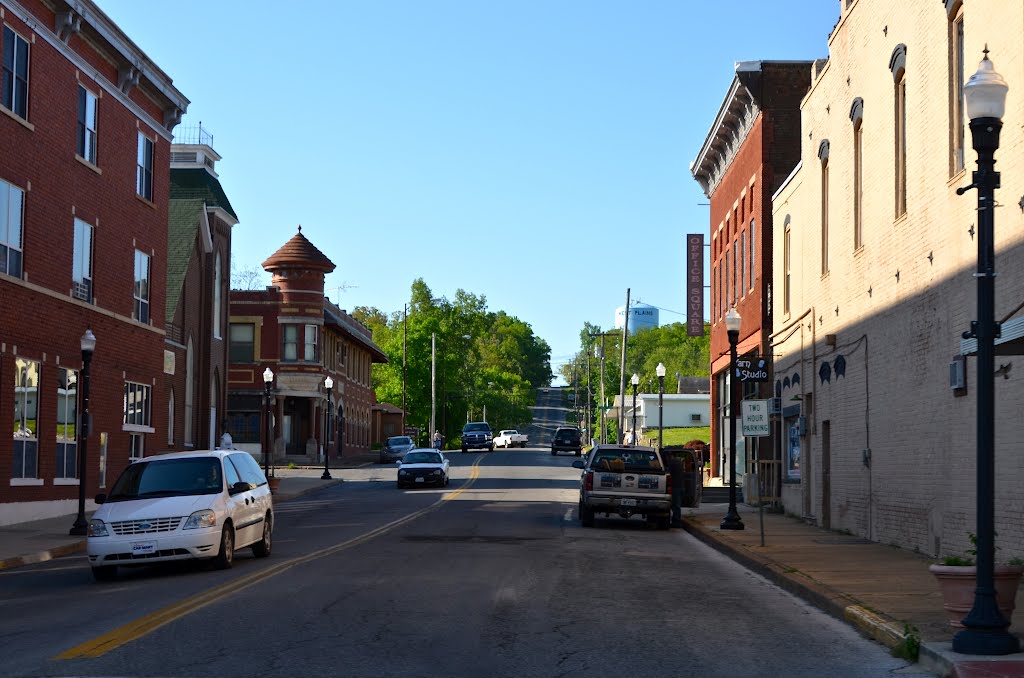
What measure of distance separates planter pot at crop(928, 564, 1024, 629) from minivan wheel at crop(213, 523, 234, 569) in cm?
990

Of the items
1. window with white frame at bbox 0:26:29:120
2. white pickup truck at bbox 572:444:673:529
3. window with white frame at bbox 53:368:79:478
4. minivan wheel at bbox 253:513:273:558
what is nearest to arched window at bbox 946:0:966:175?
minivan wheel at bbox 253:513:273:558

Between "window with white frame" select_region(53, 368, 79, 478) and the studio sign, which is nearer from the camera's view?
"window with white frame" select_region(53, 368, 79, 478)

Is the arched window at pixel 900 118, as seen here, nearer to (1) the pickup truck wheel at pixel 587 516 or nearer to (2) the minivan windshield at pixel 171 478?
(1) the pickup truck wheel at pixel 587 516

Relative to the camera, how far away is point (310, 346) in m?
71.9

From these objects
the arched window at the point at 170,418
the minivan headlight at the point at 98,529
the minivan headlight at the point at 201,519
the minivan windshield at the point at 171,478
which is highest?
the arched window at the point at 170,418

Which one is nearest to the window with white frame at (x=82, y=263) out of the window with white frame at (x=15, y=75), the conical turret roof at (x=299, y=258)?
the window with white frame at (x=15, y=75)

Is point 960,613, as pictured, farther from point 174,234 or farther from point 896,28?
point 174,234

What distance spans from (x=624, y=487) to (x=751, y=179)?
14.1 metres

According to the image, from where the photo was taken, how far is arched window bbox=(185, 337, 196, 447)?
4925cm

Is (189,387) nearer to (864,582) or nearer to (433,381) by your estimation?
(864,582)

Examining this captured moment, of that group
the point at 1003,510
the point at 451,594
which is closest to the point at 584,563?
the point at 451,594

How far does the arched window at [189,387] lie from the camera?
49.2 m

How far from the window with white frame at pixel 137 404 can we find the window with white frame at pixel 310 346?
3339 cm

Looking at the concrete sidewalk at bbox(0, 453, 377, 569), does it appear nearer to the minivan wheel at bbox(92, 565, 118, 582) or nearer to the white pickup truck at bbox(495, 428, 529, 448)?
the minivan wheel at bbox(92, 565, 118, 582)
